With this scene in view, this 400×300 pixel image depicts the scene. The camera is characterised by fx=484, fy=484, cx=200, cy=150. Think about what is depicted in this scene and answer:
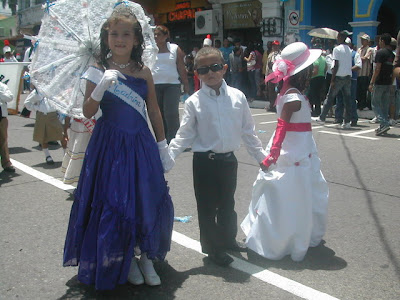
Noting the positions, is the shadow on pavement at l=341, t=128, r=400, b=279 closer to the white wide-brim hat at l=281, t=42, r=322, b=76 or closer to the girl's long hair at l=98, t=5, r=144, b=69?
the white wide-brim hat at l=281, t=42, r=322, b=76

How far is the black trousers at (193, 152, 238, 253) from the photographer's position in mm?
3514

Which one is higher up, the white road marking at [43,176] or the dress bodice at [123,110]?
the dress bodice at [123,110]

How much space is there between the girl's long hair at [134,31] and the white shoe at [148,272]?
4.27 ft

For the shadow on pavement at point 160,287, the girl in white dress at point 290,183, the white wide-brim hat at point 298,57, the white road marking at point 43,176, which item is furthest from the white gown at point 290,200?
the white road marking at point 43,176

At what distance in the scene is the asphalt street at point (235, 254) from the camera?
3188mm

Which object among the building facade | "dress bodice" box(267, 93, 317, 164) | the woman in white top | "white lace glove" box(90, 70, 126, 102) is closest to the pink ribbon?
"dress bodice" box(267, 93, 317, 164)

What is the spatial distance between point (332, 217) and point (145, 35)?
8.08 feet

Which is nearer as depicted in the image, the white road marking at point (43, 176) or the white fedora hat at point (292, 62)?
the white fedora hat at point (292, 62)

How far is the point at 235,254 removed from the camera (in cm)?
378

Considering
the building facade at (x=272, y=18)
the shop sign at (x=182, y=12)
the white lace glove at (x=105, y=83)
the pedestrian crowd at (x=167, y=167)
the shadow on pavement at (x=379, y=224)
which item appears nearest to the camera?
the white lace glove at (x=105, y=83)

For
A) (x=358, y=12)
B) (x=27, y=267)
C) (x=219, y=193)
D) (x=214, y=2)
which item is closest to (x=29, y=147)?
(x=27, y=267)

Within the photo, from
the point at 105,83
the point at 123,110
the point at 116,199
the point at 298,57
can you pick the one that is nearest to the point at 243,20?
the point at 298,57

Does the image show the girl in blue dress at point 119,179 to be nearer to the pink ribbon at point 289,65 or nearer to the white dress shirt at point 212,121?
the white dress shirt at point 212,121

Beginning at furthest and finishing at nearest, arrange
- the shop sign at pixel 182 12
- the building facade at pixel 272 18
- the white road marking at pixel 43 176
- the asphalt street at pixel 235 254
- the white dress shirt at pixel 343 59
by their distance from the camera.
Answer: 1. the shop sign at pixel 182 12
2. the building facade at pixel 272 18
3. the white dress shirt at pixel 343 59
4. the white road marking at pixel 43 176
5. the asphalt street at pixel 235 254
